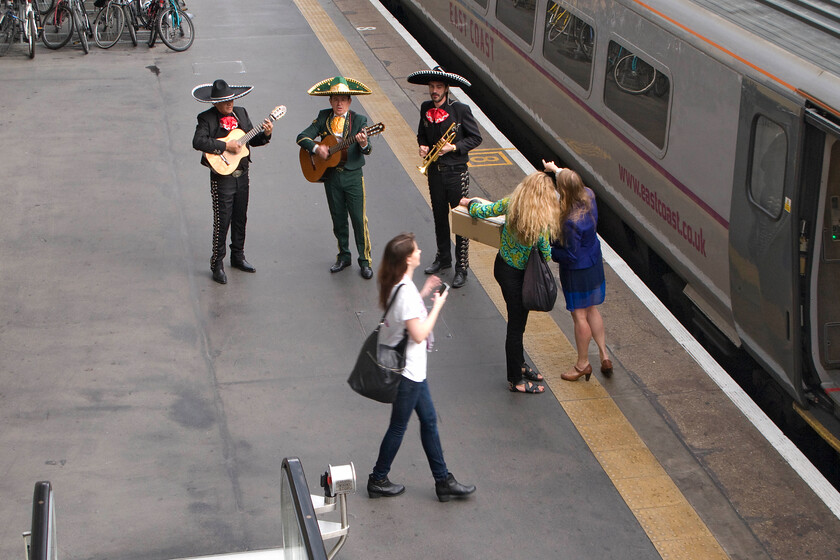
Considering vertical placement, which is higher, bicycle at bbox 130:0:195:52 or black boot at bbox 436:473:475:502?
bicycle at bbox 130:0:195:52

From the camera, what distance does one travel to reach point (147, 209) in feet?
29.6

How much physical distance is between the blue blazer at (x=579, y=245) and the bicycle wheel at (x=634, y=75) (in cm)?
219

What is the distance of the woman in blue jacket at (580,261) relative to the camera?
6.12 meters

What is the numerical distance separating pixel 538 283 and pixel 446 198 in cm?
199

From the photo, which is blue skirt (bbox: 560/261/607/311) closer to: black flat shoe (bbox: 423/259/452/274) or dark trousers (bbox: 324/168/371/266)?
black flat shoe (bbox: 423/259/452/274)

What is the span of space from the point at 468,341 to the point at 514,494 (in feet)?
5.78

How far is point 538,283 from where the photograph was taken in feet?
19.7

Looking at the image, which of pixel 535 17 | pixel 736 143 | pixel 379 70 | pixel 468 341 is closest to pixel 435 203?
pixel 468 341

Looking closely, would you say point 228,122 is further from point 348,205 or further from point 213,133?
point 348,205

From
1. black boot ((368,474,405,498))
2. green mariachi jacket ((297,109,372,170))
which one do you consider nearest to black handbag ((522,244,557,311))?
black boot ((368,474,405,498))

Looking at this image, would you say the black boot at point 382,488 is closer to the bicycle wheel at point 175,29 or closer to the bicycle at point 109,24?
the bicycle wheel at point 175,29

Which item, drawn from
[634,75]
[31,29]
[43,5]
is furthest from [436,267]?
[43,5]

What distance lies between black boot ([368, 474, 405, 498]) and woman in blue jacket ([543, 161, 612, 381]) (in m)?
1.70

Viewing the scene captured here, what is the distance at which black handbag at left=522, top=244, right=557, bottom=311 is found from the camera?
5.99 m
